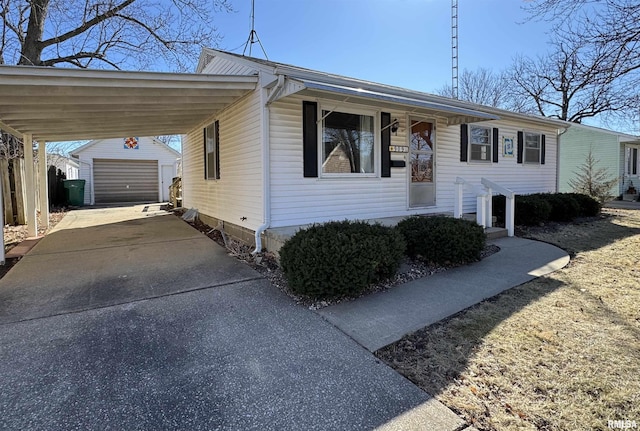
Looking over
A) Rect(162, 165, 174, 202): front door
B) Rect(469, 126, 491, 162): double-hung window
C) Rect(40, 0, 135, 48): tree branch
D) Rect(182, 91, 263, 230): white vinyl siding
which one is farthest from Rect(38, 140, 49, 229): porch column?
Rect(469, 126, 491, 162): double-hung window

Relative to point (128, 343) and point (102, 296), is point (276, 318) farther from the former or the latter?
point (102, 296)

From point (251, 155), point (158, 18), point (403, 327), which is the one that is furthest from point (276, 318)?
point (158, 18)

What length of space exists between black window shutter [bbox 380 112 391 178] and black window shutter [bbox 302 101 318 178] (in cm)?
156

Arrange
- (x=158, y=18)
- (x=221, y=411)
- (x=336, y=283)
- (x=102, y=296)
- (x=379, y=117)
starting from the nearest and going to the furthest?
1. (x=221, y=411)
2. (x=336, y=283)
3. (x=102, y=296)
4. (x=379, y=117)
5. (x=158, y=18)

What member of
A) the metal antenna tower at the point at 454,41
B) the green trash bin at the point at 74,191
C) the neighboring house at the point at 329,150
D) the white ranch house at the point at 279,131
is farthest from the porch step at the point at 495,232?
the green trash bin at the point at 74,191

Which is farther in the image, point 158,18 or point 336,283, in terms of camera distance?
point 158,18

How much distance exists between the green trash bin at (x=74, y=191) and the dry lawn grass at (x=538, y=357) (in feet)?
52.0

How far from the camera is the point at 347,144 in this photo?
6578 mm

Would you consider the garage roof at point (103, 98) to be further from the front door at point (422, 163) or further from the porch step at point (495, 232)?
the porch step at point (495, 232)

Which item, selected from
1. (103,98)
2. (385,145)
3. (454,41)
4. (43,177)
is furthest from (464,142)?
(43,177)

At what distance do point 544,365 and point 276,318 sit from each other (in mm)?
2213

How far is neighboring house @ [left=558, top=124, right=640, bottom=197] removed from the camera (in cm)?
1742

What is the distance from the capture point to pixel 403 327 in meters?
3.16

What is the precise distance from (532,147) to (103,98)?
1119cm
